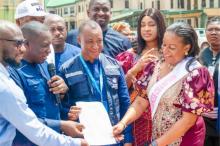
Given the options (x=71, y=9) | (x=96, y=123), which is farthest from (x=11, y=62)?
(x=71, y=9)

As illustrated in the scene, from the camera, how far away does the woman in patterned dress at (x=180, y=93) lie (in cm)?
305

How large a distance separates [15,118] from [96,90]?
96cm

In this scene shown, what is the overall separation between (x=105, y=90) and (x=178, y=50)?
659mm

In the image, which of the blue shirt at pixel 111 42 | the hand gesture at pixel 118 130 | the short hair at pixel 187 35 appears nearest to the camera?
the short hair at pixel 187 35

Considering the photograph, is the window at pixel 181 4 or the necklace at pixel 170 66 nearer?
the necklace at pixel 170 66

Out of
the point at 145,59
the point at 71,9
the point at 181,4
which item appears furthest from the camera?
the point at 181,4

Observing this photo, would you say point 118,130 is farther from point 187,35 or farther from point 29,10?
point 29,10

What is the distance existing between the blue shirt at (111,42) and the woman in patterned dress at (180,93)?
4.20ft

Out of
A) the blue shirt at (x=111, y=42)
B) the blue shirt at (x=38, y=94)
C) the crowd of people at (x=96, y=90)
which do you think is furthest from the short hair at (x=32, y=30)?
the blue shirt at (x=111, y=42)

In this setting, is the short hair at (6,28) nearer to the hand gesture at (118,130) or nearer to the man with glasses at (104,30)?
the hand gesture at (118,130)

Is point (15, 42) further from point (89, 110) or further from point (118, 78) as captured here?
point (118, 78)

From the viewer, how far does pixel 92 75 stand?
3.46m

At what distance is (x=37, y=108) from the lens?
3.08 m

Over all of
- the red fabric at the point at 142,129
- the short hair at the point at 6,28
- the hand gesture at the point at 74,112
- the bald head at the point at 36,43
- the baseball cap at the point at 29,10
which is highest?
the baseball cap at the point at 29,10
